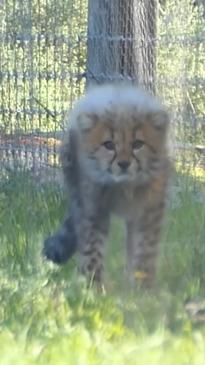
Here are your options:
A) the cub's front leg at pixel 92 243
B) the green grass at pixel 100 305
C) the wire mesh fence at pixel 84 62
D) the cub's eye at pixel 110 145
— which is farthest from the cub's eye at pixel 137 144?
the wire mesh fence at pixel 84 62

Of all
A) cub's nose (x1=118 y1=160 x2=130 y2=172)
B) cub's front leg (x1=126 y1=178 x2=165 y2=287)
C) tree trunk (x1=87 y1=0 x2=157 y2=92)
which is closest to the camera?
cub's nose (x1=118 y1=160 x2=130 y2=172)

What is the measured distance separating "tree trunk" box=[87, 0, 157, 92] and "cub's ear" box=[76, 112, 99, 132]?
2.89 metres

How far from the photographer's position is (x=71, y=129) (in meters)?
6.70

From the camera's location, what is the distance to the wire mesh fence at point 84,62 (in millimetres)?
9219

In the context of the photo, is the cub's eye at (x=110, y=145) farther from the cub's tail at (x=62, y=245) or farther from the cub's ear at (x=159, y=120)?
the cub's tail at (x=62, y=245)

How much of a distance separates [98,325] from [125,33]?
13.9ft

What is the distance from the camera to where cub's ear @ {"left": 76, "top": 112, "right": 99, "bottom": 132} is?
6340 mm

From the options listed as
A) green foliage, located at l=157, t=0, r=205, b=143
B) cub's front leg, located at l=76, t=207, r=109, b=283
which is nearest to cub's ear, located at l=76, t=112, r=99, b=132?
cub's front leg, located at l=76, t=207, r=109, b=283

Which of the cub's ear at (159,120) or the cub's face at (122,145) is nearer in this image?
the cub's face at (122,145)

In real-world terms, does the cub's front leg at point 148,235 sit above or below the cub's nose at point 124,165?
below

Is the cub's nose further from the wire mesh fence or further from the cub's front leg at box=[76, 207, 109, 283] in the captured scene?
the wire mesh fence

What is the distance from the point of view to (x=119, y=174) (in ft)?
20.3

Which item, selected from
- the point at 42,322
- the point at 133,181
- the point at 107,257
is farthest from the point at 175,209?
the point at 42,322

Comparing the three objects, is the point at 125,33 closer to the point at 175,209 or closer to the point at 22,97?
the point at 22,97
